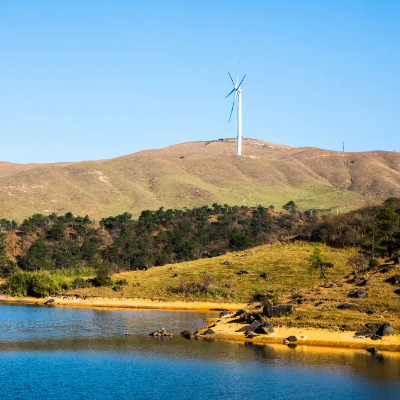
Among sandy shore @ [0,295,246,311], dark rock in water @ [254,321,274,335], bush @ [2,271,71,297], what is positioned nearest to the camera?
dark rock in water @ [254,321,274,335]

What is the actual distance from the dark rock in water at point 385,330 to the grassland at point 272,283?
12.8 ft

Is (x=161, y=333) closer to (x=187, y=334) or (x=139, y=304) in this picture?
(x=187, y=334)

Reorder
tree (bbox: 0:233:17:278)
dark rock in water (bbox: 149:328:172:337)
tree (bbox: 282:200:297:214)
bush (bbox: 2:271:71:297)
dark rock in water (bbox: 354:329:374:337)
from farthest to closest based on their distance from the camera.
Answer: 1. tree (bbox: 282:200:297:214)
2. tree (bbox: 0:233:17:278)
3. bush (bbox: 2:271:71:297)
4. dark rock in water (bbox: 149:328:172:337)
5. dark rock in water (bbox: 354:329:374:337)

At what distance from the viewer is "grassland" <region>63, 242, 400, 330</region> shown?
5594 cm

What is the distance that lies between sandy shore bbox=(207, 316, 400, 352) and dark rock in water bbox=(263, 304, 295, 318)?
213 cm

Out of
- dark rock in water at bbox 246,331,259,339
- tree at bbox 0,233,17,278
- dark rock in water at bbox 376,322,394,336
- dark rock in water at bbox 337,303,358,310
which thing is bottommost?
dark rock in water at bbox 246,331,259,339

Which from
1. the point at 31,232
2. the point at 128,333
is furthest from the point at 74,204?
the point at 128,333

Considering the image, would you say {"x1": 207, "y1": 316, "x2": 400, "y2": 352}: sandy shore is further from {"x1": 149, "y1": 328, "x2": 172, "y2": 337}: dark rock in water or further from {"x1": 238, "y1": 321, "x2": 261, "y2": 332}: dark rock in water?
{"x1": 149, "y1": 328, "x2": 172, "y2": 337}: dark rock in water

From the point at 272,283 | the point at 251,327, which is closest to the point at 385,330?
the point at 251,327

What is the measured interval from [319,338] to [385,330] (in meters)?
5.10

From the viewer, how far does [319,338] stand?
50625 mm

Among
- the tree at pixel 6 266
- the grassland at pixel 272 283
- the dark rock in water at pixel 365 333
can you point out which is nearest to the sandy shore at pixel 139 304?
the grassland at pixel 272 283

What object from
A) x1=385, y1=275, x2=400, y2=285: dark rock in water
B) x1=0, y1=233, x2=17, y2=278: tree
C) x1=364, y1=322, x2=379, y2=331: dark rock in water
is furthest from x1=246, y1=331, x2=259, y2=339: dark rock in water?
x1=0, y1=233, x2=17, y2=278: tree

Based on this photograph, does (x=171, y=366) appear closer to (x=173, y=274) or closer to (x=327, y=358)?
(x=327, y=358)
